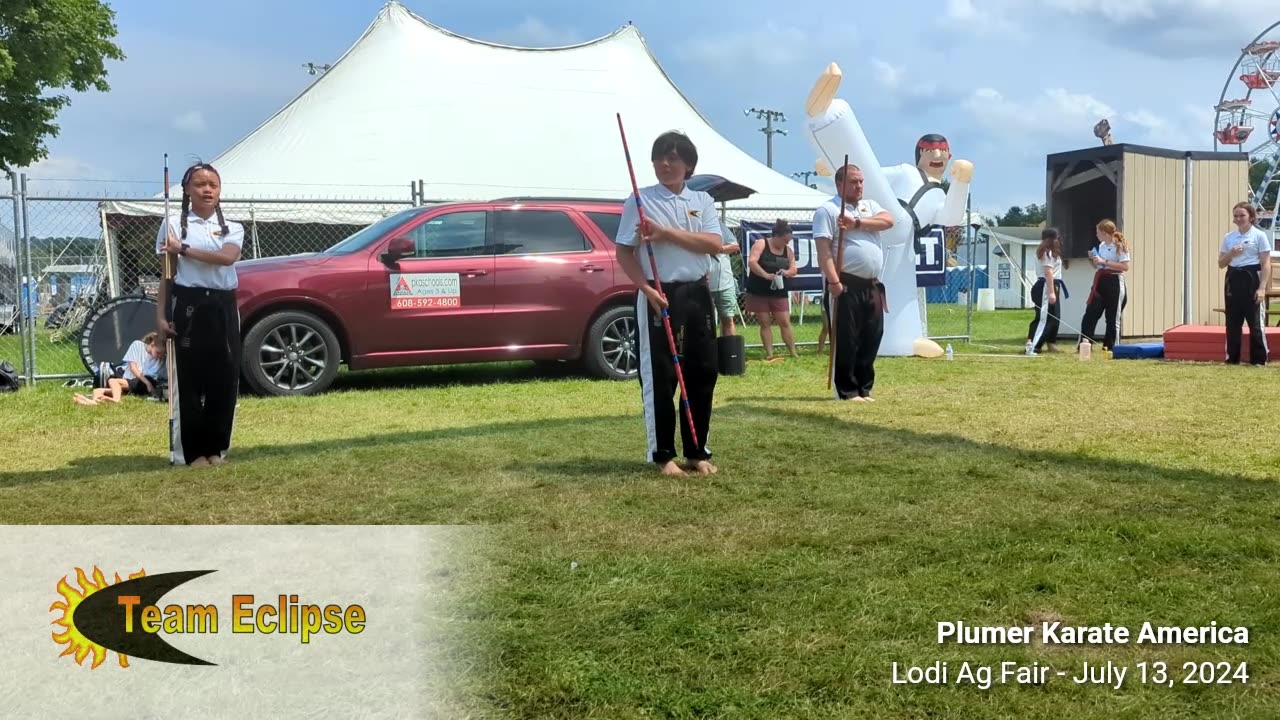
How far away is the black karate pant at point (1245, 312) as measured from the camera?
11.2 meters

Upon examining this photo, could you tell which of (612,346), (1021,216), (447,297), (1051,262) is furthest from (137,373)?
(1021,216)

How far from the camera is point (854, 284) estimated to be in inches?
318

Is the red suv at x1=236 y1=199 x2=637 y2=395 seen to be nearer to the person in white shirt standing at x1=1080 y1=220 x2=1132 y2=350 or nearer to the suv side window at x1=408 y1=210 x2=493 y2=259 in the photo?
the suv side window at x1=408 y1=210 x2=493 y2=259

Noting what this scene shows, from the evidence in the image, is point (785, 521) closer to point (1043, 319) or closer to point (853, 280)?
point (853, 280)

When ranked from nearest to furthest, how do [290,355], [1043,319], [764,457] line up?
1. [764,457]
2. [290,355]
3. [1043,319]

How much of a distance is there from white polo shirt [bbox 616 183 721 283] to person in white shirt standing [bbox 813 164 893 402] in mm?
2840

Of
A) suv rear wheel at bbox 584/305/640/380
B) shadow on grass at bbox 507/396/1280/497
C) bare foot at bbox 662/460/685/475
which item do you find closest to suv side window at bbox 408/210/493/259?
suv rear wheel at bbox 584/305/640/380

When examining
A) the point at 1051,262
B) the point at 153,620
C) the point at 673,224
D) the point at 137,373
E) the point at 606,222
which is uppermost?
the point at 606,222

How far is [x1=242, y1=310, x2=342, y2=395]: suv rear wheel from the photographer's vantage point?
891cm

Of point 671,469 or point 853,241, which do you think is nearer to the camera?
point 671,469

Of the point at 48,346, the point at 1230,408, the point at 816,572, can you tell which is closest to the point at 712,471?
the point at 816,572

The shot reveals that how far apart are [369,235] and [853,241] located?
173 inches

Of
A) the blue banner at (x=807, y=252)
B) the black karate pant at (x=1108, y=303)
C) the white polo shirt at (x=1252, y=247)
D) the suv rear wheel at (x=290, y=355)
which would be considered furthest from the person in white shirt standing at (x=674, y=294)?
the black karate pant at (x=1108, y=303)

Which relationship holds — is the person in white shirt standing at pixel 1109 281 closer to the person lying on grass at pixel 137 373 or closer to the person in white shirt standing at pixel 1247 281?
the person in white shirt standing at pixel 1247 281
